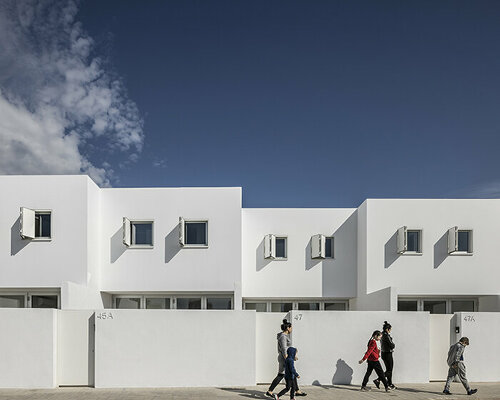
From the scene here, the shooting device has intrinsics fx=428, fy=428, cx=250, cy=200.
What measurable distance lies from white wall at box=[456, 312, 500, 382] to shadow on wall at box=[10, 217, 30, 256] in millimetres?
14220

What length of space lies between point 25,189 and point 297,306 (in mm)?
11383

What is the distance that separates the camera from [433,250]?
53.7ft

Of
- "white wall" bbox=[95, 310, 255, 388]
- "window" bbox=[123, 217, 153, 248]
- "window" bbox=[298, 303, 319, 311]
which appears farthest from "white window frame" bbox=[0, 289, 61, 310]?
"window" bbox=[298, 303, 319, 311]

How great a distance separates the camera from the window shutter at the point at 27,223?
Result: 47.6 ft

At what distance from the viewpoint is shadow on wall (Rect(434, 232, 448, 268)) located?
16.3 m

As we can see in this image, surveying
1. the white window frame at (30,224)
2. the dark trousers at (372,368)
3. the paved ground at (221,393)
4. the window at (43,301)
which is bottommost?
the paved ground at (221,393)

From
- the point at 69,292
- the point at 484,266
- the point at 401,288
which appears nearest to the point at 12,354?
the point at 69,292

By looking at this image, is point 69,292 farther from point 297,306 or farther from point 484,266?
point 484,266

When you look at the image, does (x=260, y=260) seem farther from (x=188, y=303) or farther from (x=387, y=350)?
(x=387, y=350)

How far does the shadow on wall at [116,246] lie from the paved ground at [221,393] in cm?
583

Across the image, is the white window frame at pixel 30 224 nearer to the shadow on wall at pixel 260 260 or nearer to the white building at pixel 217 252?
the white building at pixel 217 252

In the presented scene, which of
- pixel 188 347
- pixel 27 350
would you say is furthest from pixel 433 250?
pixel 27 350

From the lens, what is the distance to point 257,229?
1744 cm

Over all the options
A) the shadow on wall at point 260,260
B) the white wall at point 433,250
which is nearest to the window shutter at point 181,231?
the shadow on wall at point 260,260
